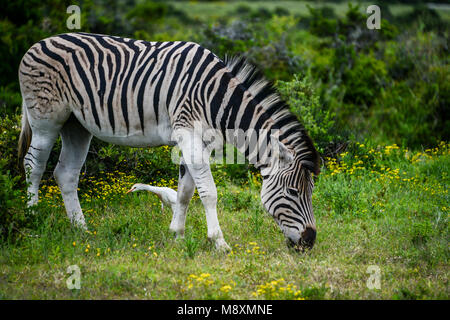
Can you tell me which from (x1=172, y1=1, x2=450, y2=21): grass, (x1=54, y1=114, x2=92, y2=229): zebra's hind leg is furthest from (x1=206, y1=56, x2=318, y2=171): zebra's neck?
(x1=172, y1=1, x2=450, y2=21): grass

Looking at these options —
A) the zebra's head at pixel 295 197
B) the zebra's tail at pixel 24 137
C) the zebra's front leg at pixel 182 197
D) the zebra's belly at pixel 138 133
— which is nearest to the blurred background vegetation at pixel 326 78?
the zebra's tail at pixel 24 137

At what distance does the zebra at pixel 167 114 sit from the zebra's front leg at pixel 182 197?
1 cm

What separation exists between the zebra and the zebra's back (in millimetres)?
11

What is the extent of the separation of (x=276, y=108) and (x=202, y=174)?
3.35 feet

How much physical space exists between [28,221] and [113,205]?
1433 millimetres

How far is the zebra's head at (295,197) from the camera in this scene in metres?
5.12

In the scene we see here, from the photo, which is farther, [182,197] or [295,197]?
[182,197]

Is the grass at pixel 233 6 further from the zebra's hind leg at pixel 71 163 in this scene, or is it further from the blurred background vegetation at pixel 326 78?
the zebra's hind leg at pixel 71 163

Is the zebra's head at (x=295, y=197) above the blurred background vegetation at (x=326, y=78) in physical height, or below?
below

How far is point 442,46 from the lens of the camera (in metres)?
13.1

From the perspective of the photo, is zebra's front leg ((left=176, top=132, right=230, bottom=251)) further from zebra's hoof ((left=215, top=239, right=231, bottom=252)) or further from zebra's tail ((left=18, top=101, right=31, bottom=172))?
zebra's tail ((left=18, top=101, right=31, bottom=172))

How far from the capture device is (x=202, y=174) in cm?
531

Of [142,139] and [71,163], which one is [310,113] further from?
[71,163]

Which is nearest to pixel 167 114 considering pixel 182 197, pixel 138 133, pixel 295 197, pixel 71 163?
pixel 138 133
